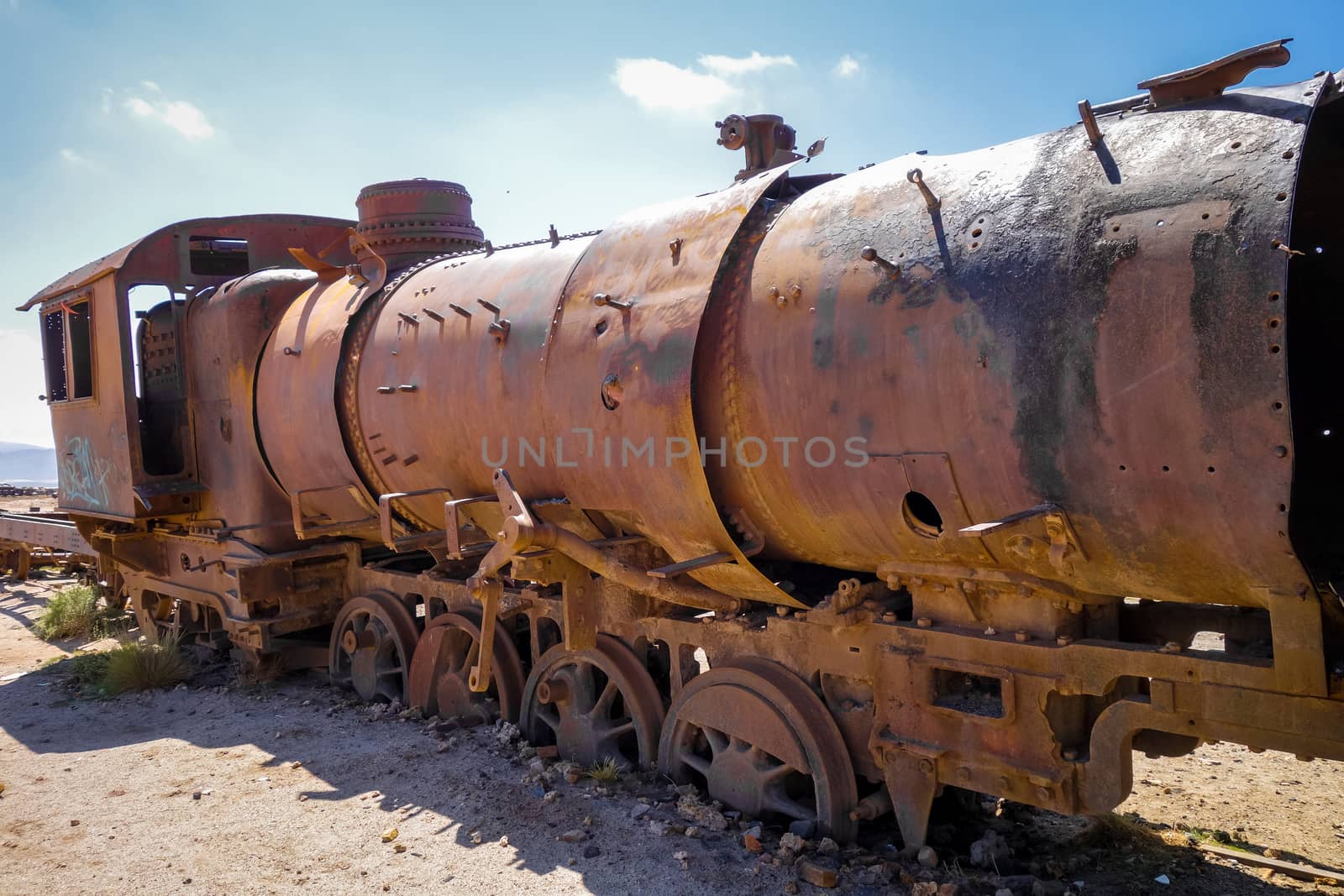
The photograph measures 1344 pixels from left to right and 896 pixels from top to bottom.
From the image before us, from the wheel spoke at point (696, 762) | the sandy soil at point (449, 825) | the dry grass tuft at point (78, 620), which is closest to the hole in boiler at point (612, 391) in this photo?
the wheel spoke at point (696, 762)

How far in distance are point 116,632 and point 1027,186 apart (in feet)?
30.2

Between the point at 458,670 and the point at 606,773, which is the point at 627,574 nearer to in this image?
the point at 606,773

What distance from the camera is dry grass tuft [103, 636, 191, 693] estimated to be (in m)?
7.20

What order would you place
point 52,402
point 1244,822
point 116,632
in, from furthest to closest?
1. point 116,632
2. point 52,402
3. point 1244,822

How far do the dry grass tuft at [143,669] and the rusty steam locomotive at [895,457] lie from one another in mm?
2303

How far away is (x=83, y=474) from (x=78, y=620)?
2.36 m

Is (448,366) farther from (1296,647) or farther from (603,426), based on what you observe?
(1296,647)

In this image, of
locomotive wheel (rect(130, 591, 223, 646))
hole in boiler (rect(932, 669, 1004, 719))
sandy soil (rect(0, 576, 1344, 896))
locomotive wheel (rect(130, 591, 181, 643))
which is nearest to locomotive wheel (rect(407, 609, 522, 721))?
sandy soil (rect(0, 576, 1344, 896))

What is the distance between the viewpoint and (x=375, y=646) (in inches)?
261

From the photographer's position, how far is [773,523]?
3.88 metres

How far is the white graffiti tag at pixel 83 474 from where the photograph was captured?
767cm

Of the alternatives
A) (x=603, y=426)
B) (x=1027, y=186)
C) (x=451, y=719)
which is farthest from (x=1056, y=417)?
(x=451, y=719)

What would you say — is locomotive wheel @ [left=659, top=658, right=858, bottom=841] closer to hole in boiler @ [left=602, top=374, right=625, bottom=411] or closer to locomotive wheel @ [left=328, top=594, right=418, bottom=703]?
hole in boiler @ [left=602, top=374, right=625, bottom=411]

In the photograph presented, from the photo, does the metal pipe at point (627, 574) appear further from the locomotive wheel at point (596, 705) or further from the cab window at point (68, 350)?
the cab window at point (68, 350)
